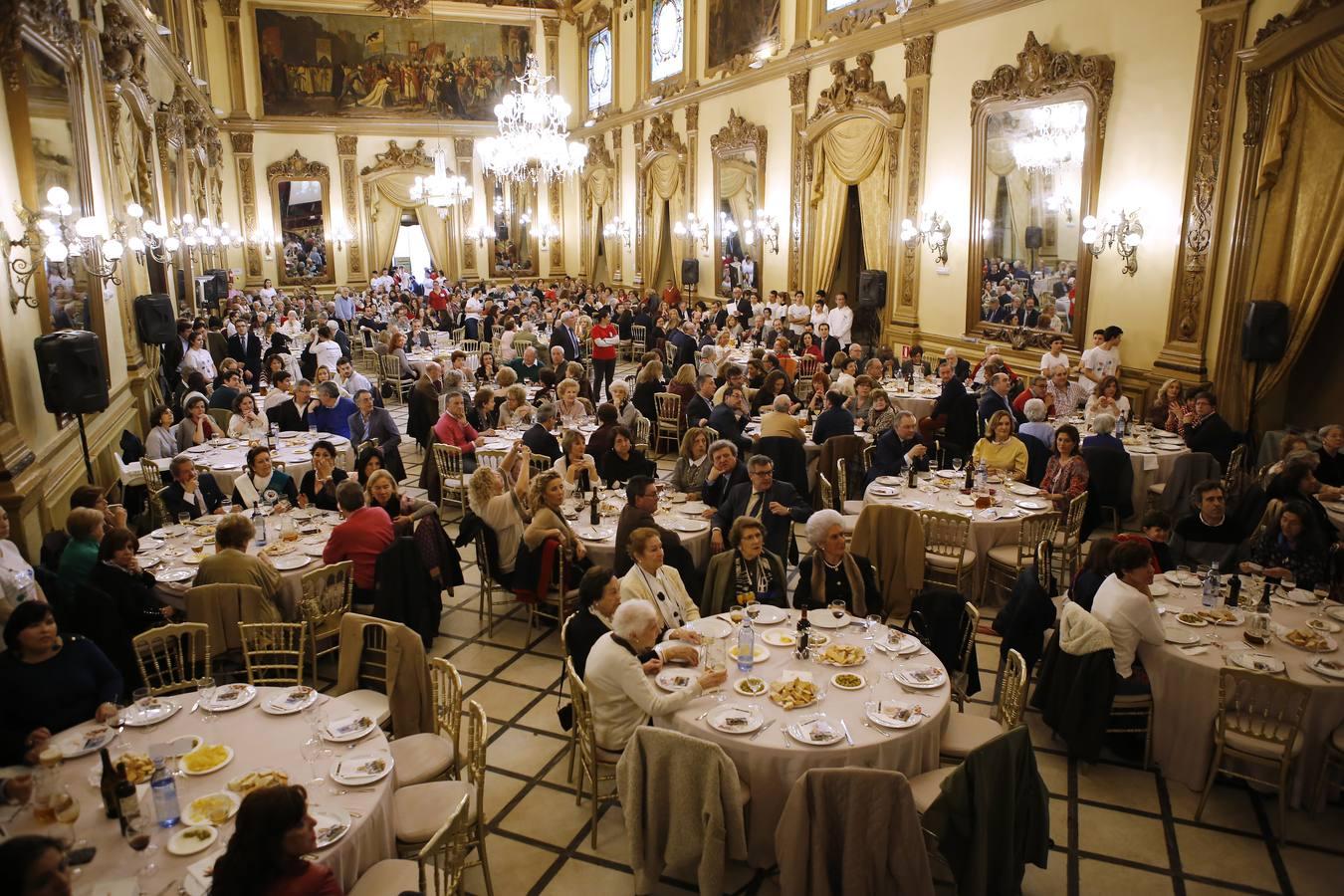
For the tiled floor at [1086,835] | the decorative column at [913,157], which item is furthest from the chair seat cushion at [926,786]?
the decorative column at [913,157]

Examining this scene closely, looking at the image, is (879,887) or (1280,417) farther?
(1280,417)

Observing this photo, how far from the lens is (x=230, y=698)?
385 centimetres

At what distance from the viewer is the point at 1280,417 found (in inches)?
355

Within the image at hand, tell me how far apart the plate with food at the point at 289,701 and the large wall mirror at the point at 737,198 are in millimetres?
13618

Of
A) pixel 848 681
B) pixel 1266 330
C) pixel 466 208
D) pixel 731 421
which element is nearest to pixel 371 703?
pixel 848 681

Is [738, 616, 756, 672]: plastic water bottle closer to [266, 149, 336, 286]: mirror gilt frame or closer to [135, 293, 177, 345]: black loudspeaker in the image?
[135, 293, 177, 345]: black loudspeaker

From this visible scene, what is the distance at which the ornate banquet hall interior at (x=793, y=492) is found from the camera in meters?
3.66

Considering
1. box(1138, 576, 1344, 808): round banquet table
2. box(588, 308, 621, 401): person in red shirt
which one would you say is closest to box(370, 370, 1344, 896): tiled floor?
box(1138, 576, 1344, 808): round banquet table

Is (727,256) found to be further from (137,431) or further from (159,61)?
(137,431)

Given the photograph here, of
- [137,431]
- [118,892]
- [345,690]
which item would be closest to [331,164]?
[137,431]

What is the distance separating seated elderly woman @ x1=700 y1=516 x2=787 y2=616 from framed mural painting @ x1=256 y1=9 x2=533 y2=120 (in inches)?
822

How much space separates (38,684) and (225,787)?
114 centimetres

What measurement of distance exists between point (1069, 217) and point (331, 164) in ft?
62.9

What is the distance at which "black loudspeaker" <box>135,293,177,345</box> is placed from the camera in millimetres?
9680
